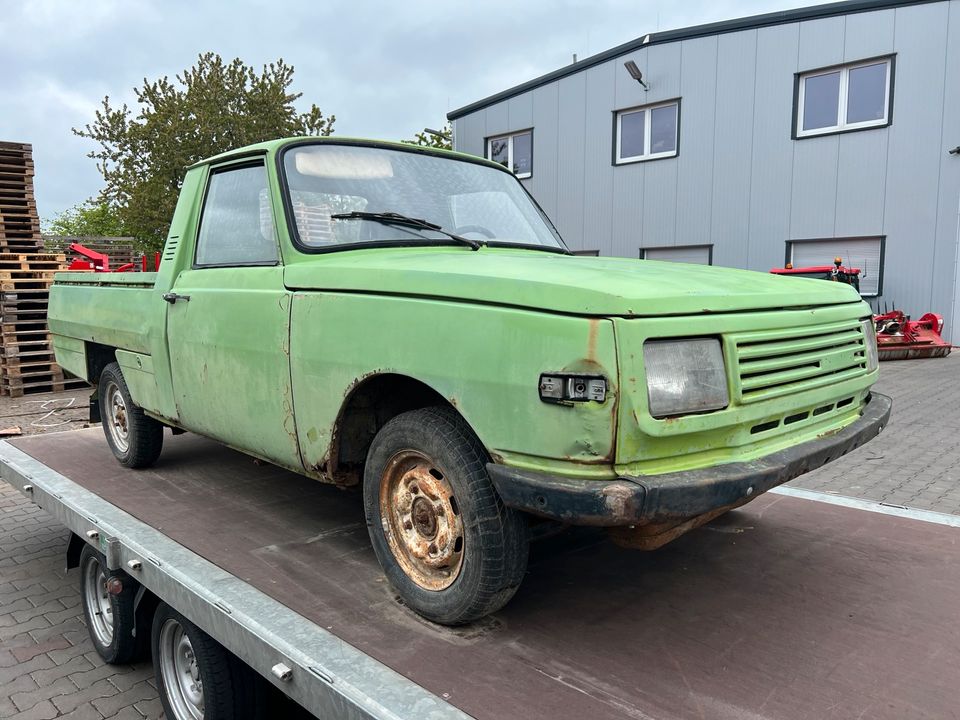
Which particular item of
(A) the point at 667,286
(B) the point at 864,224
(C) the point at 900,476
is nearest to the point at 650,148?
(B) the point at 864,224

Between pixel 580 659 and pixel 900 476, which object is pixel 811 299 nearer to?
pixel 580 659

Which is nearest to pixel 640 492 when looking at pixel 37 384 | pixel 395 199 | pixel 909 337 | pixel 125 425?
pixel 395 199

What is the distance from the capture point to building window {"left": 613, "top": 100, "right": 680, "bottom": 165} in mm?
16328

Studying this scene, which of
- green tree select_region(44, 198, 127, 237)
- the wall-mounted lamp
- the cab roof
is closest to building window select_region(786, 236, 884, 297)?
the wall-mounted lamp

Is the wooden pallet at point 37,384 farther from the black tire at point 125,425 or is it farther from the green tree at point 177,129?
the green tree at point 177,129

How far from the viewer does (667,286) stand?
2.11m

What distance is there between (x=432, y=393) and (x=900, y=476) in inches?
195

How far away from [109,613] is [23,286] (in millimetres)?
8992

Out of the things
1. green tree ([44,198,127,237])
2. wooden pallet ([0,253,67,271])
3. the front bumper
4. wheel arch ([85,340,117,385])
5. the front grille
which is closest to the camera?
the front bumper

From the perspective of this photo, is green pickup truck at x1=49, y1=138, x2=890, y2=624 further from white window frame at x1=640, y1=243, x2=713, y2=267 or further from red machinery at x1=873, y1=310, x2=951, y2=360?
white window frame at x1=640, y1=243, x2=713, y2=267

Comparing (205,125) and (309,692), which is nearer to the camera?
(309,692)

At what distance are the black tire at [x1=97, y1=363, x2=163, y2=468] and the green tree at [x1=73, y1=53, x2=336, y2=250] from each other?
22.5m

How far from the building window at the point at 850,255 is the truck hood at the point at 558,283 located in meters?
12.8

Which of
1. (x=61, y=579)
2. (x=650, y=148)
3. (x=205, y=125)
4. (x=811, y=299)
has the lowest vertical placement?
(x=61, y=579)
